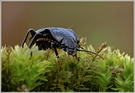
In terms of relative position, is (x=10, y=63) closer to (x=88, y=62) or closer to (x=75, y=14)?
(x=88, y=62)

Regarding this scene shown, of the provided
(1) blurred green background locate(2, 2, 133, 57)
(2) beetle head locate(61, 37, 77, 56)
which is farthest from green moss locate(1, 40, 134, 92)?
(1) blurred green background locate(2, 2, 133, 57)

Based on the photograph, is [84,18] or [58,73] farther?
[84,18]

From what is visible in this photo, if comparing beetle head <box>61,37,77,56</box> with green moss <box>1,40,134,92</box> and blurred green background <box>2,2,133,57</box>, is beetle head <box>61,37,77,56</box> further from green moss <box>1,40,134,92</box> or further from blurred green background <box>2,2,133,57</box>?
blurred green background <box>2,2,133,57</box>

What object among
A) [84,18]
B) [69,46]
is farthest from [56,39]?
[84,18]

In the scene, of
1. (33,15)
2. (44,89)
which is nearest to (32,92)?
(44,89)

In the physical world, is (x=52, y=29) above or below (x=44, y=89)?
above

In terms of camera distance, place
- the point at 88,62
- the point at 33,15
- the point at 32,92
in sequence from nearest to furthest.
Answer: the point at 32,92
the point at 88,62
the point at 33,15

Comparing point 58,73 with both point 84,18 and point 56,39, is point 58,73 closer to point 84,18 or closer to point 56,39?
point 56,39
